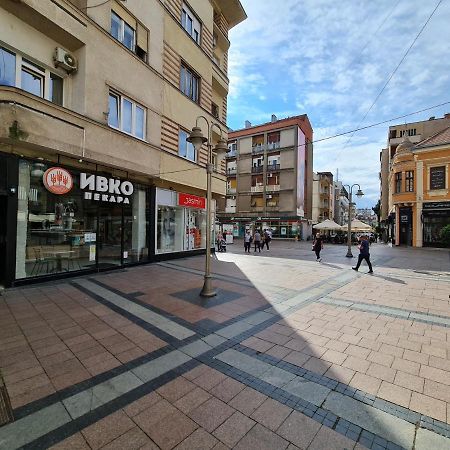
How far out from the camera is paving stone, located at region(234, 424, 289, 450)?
233cm

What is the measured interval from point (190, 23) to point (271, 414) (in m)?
16.9

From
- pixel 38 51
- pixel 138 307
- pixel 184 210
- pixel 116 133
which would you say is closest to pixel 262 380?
pixel 138 307

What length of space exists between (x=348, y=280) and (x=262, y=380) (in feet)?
23.8

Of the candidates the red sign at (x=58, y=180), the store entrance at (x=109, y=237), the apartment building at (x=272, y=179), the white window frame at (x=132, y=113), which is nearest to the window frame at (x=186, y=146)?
the white window frame at (x=132, y=113)

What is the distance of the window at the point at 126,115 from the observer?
977 cm

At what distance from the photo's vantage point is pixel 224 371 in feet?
11.6

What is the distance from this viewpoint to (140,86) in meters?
10.6

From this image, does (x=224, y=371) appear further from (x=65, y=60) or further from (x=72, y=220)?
(x=65, y=60)

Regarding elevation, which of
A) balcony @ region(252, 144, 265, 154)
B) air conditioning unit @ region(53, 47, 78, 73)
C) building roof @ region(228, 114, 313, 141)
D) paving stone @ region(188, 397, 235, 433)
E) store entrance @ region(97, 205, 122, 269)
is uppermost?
building roof @ region(228, 114, 313, 141)

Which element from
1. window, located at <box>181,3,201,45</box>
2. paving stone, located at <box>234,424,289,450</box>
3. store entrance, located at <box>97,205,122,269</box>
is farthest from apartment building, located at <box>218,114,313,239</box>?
paving stone, located at <box>234,424,289,450</box>

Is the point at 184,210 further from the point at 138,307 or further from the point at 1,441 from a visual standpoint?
the point at 1,441

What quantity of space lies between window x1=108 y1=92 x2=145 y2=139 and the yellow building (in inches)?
1030

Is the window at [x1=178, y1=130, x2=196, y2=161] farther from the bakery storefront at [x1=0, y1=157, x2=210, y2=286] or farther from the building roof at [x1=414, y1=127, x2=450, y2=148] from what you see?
the building roof at [x1=414, y1=127, x2=450, y2=148]

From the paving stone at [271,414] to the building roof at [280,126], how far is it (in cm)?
4162
